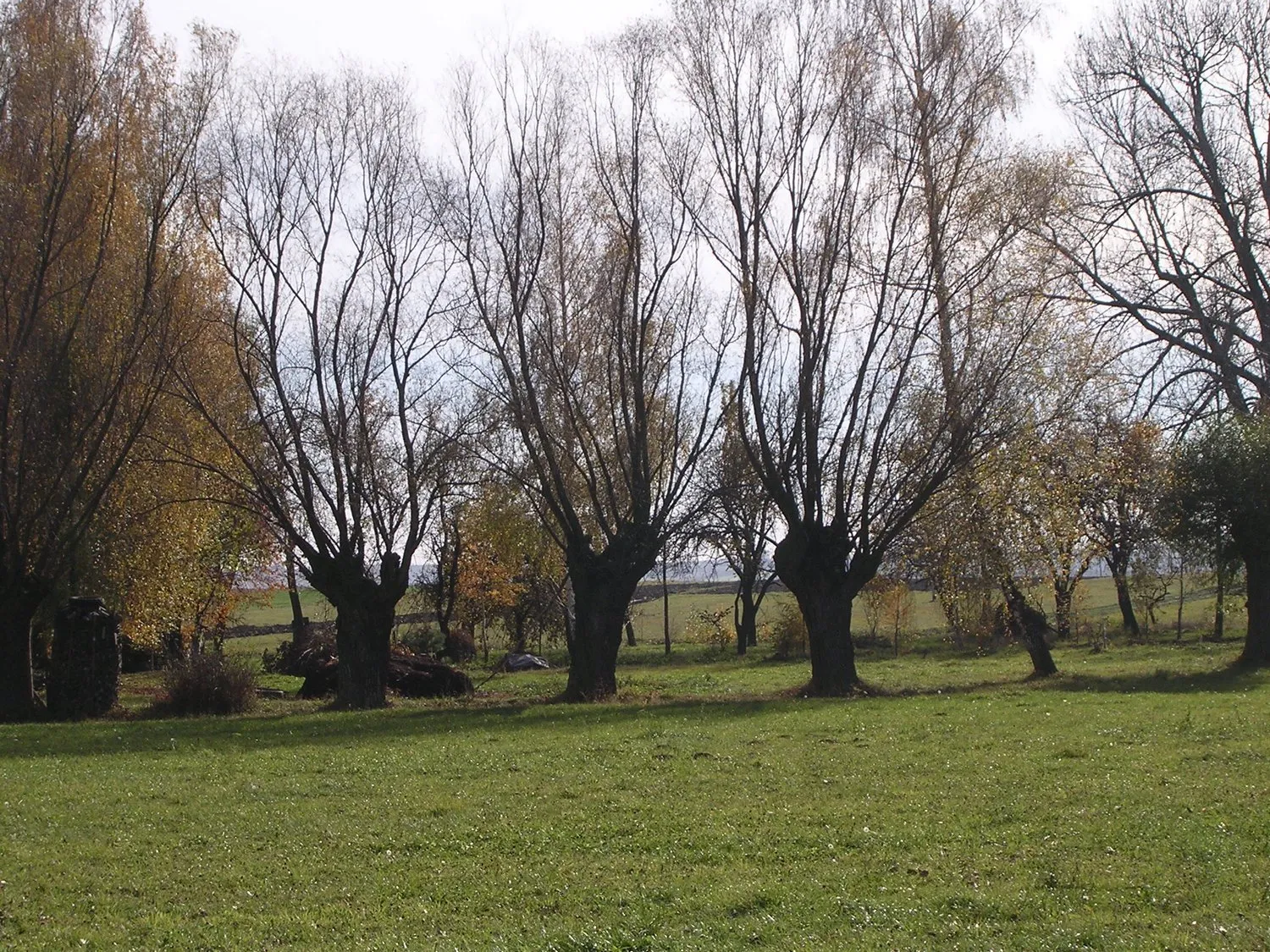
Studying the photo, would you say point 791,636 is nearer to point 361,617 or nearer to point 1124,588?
point 1124,588

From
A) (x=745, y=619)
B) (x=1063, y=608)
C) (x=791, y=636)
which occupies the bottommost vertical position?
(x=791, y=636)

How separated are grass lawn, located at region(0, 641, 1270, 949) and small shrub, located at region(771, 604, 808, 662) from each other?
22.5 meters

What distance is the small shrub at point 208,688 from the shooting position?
65.6ft

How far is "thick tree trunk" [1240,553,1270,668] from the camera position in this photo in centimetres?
2344

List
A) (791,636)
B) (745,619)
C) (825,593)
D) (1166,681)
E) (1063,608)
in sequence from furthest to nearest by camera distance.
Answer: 1. (745,619)
2. (791,636)
3. (1063,608)
4. (825,593)
5. (1166,681)

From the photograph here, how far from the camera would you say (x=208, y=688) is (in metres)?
20.1

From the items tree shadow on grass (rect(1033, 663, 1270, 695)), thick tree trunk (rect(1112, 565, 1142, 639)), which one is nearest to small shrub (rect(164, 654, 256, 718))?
tree shadow on grass (rect(1033, 663, 1270, 695))

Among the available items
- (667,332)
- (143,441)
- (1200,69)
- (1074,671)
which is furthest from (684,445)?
(1200,69)

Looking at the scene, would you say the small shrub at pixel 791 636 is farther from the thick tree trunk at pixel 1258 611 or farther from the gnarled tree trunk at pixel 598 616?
the gnarled tree trunk at pixel 598 616

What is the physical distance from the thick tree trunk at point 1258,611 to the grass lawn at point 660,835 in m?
8.32

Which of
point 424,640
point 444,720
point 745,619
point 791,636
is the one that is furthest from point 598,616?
point 745,619

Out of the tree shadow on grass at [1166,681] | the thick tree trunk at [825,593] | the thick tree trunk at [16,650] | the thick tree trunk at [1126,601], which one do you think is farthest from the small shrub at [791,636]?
the thick tree trunk at [16,650]

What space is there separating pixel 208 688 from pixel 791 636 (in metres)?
23.1

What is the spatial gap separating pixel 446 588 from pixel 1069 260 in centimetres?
2642
